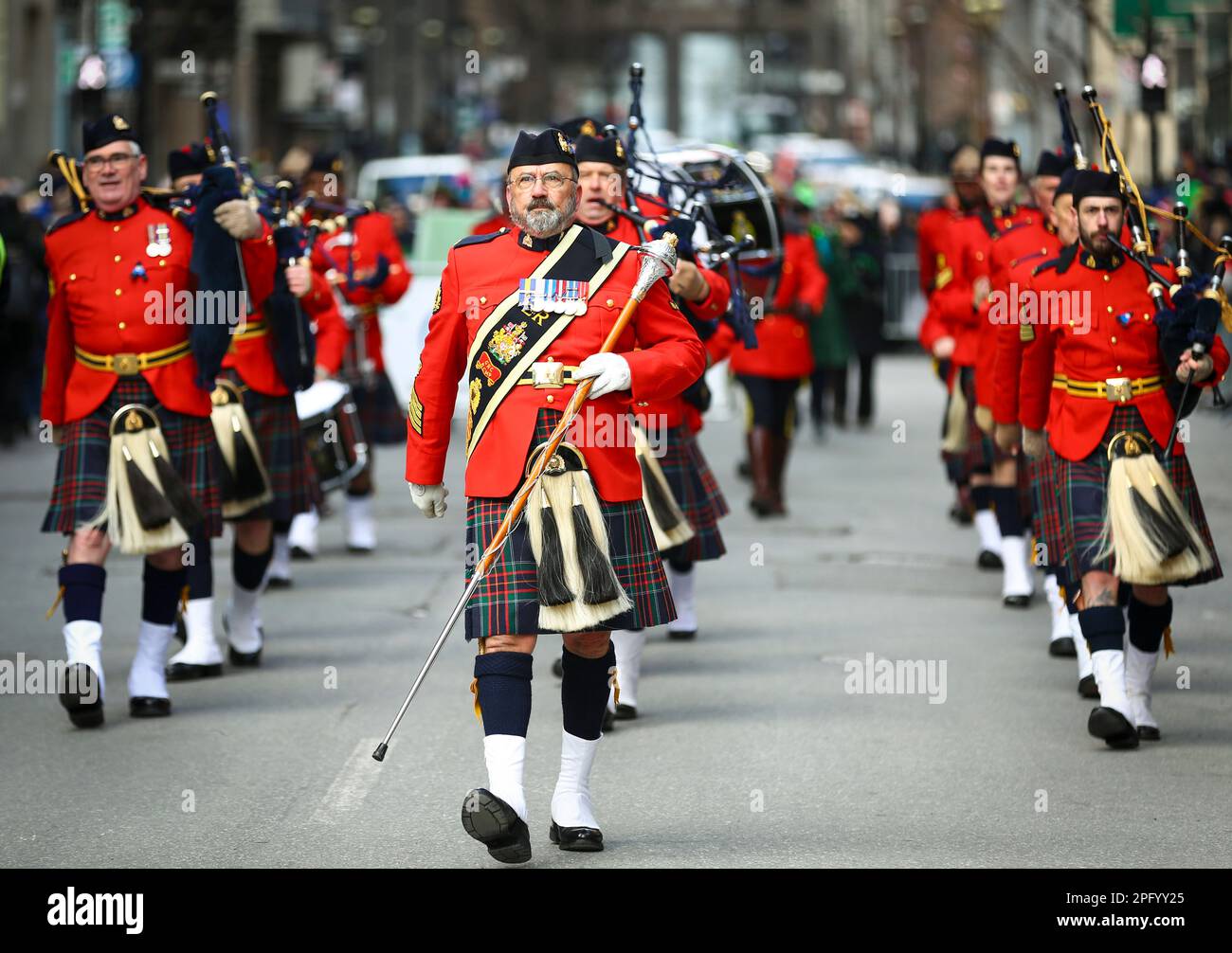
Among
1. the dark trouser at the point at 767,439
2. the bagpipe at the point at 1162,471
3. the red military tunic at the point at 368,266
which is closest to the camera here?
the bagpipe at the point at 1162,471

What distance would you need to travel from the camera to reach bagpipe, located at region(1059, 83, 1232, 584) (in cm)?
739

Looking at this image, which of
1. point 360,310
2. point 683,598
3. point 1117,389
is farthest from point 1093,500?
point 360,310

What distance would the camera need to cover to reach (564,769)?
629 centimetres

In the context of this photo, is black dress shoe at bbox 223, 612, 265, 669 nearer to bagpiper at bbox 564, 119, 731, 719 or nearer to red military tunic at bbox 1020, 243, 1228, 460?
bagpiper at bbox 564, 119, 731, 719

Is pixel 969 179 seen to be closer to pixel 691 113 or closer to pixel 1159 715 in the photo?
pixel 1159 715

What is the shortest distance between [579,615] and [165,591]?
2.70 meters

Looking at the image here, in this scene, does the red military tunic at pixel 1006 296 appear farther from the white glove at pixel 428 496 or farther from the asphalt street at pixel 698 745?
the white glove at pixel 428 496

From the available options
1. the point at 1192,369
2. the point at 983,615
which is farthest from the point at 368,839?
the point at 983,615

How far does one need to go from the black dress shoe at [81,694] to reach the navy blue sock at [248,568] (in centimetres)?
140

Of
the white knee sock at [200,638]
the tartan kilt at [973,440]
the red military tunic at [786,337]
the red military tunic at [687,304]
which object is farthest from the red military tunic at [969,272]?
the white knee sock at [200,638]

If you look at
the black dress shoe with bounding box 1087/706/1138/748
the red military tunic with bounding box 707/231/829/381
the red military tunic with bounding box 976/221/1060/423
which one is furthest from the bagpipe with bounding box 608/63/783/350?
the red military tunic with bounding box 707/231/829/381

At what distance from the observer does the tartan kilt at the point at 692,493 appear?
8.98 meters
